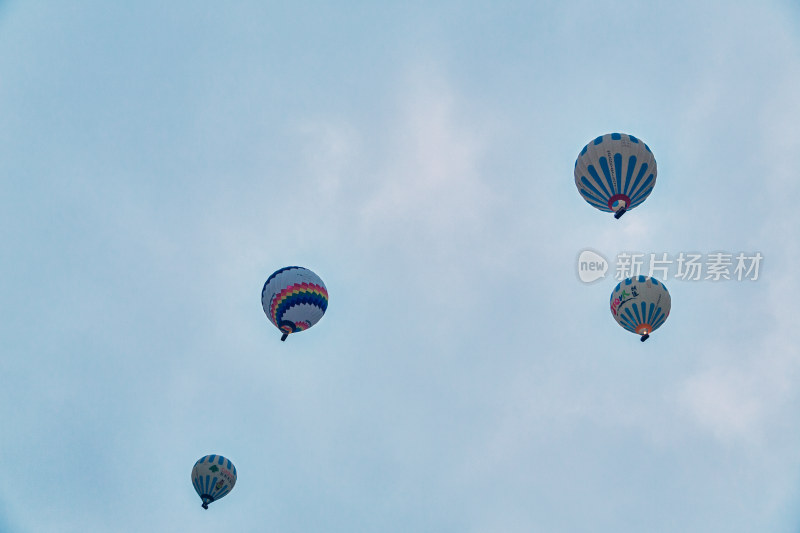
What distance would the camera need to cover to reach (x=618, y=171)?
22.5 metres

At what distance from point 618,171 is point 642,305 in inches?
247

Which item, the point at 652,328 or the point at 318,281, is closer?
the point at 652,328

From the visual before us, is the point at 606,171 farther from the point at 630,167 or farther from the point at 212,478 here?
the point at 212,478

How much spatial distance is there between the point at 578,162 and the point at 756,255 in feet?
33.9

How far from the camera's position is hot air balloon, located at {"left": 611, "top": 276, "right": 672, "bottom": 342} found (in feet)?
82.5

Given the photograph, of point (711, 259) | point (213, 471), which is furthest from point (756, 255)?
point (213, 471)

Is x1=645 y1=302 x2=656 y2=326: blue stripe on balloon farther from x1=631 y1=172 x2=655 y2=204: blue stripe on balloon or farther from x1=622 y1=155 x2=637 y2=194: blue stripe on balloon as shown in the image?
x1=622 y1=155 x2=637 y2=194: blue stripe on balloon

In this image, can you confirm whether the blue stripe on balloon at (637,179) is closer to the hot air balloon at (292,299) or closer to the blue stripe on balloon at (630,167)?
the blue stripe on balloon at (630,167)

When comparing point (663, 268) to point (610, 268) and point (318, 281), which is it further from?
point (318, 281)

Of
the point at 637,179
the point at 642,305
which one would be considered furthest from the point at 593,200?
the point at 642,305

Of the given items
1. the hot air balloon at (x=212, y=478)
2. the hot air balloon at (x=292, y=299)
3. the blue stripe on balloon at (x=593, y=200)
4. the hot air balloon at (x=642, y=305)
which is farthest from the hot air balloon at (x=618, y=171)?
the hot air balloon at (x=212, y=478)

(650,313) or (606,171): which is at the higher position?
(606,171)

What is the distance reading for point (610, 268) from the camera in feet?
90.9

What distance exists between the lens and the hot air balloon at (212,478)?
96.0ft
